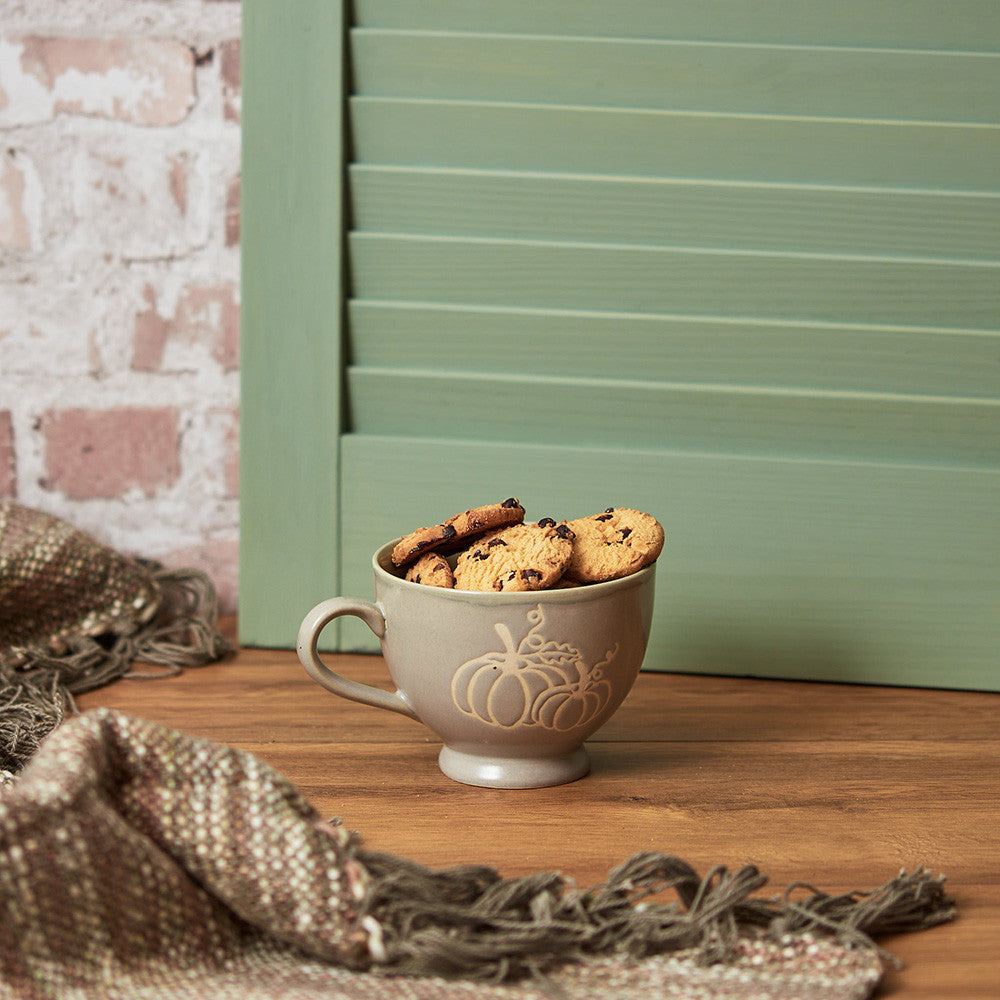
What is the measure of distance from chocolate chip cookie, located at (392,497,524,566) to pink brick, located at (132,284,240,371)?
1.20 feet

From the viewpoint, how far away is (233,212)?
92cm

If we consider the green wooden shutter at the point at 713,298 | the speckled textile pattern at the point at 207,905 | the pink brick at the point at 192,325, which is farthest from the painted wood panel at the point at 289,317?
the speckled textile pattern at the point at 207,905

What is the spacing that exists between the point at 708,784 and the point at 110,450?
1.85ft

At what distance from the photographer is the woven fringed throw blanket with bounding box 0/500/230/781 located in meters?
0.79

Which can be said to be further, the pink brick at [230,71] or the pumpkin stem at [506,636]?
the pink brick at [230,71]

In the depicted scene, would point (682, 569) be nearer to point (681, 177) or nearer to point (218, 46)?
point (681, 177)

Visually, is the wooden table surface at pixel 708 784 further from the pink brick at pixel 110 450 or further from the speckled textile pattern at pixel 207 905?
the pink brick at pixel 110 450

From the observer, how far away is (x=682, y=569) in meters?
0.81

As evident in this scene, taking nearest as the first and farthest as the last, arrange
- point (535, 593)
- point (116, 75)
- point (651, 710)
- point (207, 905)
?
point (207, 905) → point (535, 593) → point (651, 710) → point (116, 75)

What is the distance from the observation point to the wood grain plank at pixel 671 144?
2.52 ft

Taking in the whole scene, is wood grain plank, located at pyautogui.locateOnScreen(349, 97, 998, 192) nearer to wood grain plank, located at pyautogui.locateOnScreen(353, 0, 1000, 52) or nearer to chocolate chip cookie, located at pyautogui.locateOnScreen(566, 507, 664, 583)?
wood grain plank, located at pyautogui.locateOnScreen(353, 0, 1000, 52)

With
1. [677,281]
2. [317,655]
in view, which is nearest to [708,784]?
[317,655]

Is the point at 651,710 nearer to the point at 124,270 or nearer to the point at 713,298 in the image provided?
the point at 713,298

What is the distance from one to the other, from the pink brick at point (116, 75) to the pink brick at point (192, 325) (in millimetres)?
136
